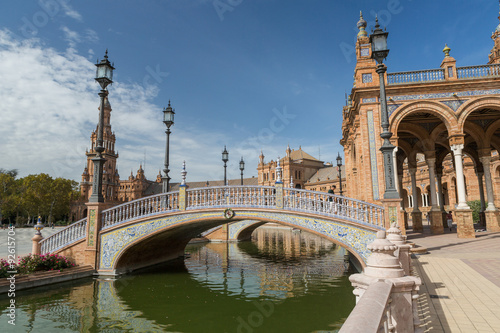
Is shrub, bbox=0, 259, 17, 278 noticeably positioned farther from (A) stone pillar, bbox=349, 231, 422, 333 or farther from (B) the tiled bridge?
(A) stone pillar, bbox=349, 231, 422, 333

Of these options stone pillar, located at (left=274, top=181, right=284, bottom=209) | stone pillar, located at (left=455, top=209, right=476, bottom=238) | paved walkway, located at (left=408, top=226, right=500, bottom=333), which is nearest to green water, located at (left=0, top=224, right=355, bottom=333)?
paved walkway, located at (left=408, top=226, right=500, bottom=333)

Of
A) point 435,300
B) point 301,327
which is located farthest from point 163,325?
point 435,300

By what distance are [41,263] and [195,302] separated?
6.56m

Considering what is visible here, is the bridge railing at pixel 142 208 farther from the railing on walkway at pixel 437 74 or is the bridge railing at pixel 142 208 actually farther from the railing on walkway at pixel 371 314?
the railing on walkway at pixel 437 74

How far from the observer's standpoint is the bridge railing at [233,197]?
42.2 ft

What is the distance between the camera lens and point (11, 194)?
5391 cm

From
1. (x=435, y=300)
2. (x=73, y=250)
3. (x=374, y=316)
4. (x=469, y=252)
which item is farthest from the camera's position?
(x=73, y=250)

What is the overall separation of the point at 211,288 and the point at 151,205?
4621 mm

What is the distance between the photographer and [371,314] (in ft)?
8.50

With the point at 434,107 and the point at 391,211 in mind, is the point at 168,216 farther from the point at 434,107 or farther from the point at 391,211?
the point at 434,107

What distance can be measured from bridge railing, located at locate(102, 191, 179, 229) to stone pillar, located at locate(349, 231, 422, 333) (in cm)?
1071

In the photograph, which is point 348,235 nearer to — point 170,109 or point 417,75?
point 170,109

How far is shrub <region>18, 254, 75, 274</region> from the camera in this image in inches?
471

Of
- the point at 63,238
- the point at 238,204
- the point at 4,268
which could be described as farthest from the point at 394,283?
the point at 63,238
